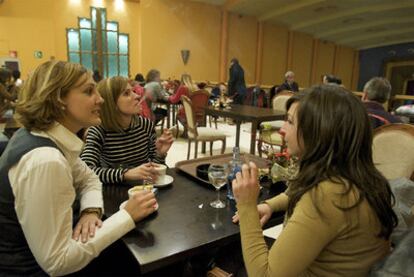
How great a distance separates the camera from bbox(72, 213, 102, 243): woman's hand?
101cm

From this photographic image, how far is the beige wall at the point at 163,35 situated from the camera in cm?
929

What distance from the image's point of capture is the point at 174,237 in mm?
1032

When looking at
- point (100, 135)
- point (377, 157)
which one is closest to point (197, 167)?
point (100, 135)

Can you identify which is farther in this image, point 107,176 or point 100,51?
point 100,51

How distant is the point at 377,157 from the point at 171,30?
9467 millimetres

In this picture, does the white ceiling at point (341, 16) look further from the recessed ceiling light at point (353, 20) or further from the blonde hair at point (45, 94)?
the blonde hair at point (45, 94)

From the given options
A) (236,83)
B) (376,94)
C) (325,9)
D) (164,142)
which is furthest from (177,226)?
(325,9)

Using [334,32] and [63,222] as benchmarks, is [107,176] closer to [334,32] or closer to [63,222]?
[63,222]

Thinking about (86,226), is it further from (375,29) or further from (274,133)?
(375,29)

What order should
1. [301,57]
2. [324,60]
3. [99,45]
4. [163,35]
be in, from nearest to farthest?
[99,45] < [163,35] < [301,57] < [324,60]

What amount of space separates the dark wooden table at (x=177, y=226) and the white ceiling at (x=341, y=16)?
9.62 metres

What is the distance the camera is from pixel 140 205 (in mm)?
1109

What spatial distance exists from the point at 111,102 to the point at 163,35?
9.16 meters

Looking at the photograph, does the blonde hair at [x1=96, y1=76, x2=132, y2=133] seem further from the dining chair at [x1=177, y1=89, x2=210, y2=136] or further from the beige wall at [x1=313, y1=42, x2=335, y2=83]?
the beige wall at [x1=313, y1=42, x2=335, y2=83]
